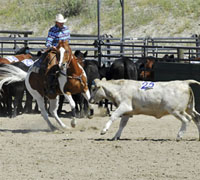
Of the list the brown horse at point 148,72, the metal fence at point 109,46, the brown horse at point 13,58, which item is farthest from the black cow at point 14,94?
the brown horse at point 148,72

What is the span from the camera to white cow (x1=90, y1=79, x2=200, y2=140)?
9125mm

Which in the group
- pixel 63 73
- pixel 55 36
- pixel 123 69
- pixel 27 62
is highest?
pixel 55 36

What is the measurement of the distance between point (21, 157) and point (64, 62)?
125 inches

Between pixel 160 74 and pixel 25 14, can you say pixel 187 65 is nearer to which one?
pixel 160 74

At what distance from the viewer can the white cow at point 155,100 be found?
29.9 feet

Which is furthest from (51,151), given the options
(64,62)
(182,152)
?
(64,62)

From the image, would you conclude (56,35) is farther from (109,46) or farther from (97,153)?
(109,46)

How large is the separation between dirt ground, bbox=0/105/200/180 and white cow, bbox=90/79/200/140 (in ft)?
1.38

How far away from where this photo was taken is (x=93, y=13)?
36625 millimetres

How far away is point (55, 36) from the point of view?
36.4ft

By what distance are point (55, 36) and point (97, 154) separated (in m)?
3.72

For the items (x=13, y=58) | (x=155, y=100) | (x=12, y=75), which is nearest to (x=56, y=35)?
(x=12, y=75)

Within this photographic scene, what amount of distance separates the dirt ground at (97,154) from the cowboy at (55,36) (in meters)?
0.90

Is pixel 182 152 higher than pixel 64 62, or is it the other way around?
pixel 64 62
